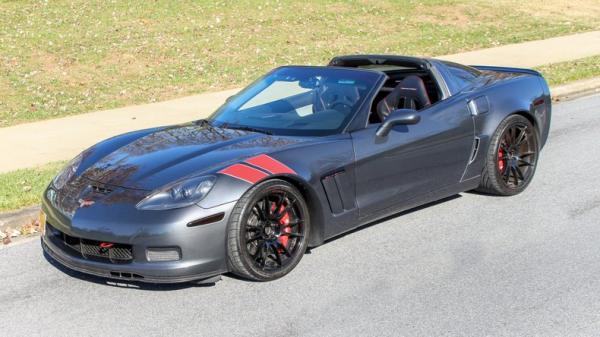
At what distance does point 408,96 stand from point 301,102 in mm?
878

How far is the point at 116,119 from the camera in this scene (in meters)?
11.6

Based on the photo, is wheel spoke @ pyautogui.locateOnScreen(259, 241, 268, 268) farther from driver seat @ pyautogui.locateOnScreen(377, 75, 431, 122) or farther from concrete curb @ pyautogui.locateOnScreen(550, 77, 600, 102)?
concrete curb @ pyautogui.locateOnScreen(550, 77, 600, 102)

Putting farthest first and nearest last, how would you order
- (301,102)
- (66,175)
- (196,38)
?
1. (196,38)
2. (301,102)
3. (66,175)

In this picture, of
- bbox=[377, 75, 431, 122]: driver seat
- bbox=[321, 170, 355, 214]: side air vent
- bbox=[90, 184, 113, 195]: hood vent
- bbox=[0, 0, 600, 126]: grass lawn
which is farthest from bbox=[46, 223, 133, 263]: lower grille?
bbox=[0, 0, 600, 126]: grass lawn

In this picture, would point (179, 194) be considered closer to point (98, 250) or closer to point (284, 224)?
point (98, 250)

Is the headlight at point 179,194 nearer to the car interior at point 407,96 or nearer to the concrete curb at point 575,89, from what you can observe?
the car interior at point 407,96

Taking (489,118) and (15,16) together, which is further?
(15,16)

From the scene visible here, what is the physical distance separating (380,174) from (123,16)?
13.2m

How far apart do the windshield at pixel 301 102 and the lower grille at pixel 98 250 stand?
1576 millimetres

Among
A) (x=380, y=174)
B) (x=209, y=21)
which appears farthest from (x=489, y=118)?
(x=209, y=21)

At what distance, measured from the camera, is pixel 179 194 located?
210 inches

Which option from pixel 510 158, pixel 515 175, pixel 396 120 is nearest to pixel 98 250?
pixel 396 120

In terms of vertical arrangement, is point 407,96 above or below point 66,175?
above

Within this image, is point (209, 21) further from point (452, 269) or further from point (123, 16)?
point (452, 269)
